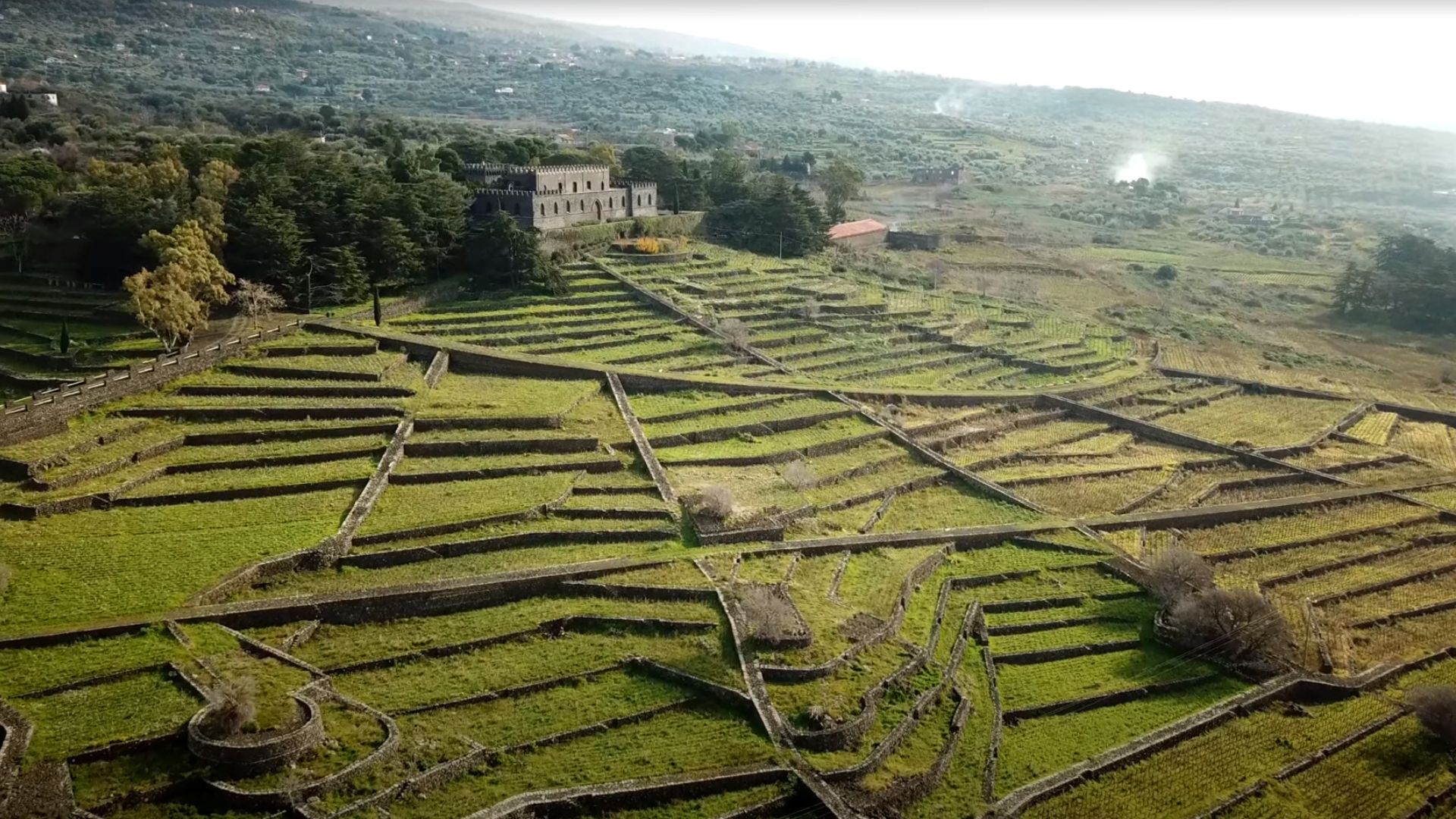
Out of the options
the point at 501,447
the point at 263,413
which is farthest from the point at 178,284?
the point at 501,447

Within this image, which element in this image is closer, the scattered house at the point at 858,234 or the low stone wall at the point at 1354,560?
the low stone wall at the point at 1354,560

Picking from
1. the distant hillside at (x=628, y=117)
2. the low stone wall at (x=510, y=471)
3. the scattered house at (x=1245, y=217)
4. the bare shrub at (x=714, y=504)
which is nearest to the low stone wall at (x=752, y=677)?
the bare shrub at (x=714, y=504)

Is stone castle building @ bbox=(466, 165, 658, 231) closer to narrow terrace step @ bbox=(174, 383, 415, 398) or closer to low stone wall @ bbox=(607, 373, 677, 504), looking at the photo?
low stone wall @ bbox=(607, 373, 677, 504)

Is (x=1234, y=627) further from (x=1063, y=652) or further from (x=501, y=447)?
(x=501, y=447)

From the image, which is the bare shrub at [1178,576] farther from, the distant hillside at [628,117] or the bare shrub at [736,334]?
the distant hillside at [628,117]

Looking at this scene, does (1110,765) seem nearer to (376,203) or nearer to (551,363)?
(551,363)

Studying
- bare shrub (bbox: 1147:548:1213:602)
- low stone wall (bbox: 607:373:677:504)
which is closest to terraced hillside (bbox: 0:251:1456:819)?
low stone wall (bbox: 607:373:677:504)
